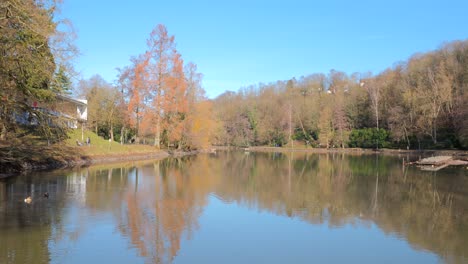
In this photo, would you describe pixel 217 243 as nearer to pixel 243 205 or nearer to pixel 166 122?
pixel 243 205

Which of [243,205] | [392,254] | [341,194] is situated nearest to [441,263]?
[392,254]

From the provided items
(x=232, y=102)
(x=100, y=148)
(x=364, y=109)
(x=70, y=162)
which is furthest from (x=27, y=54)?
(x=232, y=102)

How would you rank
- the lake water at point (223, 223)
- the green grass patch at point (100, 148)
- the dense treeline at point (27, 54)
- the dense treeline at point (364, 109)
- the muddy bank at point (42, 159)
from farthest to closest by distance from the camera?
1. the dense treeline at point (364, 109)
2. the green grass patch at point (100, 148)
3. the muddy bank at point (42, 159)
4. the dense treeline at point (27, 54)
5. the lake water at point (223, 223)

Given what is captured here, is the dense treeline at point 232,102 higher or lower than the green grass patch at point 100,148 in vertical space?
higher

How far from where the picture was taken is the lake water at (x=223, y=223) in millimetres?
A: 8023

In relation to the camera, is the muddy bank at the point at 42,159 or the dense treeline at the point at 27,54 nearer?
the dense treeline at the point at 27,54

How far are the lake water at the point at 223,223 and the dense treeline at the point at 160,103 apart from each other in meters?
19.1

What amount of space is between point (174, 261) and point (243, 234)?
2643 millimetres

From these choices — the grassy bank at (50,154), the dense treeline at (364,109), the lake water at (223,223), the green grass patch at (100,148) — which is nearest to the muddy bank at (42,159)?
the grassy bank at (50,154)

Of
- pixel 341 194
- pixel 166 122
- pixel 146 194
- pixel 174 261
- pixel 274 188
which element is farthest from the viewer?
pixel 166 122

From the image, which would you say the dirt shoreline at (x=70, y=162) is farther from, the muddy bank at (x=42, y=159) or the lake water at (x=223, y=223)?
the lake water at (x=223, y=223)

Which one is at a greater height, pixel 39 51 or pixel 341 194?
pixel 39 51

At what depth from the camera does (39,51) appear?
45.2 ft

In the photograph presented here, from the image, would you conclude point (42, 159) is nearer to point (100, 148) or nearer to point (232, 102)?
point (100, 148)
